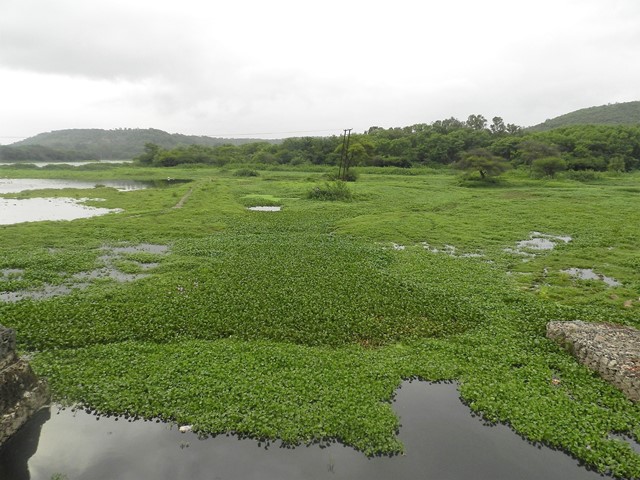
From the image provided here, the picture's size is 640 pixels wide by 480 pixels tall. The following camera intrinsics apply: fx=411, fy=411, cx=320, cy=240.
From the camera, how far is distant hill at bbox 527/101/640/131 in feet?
522

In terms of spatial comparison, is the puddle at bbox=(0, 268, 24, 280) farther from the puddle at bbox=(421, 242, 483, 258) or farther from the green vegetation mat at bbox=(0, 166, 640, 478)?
the puddle at bbox=(421, 242, 483, 258)

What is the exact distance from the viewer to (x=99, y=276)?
20656mm

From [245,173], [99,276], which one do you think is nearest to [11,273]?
[99,276]

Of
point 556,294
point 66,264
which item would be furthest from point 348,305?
point 66,264

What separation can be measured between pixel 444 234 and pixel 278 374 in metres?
22.1

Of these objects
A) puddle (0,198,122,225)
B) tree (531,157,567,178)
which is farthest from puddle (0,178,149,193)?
tree (531,157,567,178)

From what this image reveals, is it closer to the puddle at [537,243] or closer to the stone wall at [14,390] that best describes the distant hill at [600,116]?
the puddle at [537,243]

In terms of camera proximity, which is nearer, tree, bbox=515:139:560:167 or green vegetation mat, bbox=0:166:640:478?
green vegetation mat, bbox=0:166:640:478

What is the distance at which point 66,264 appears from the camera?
2197 cm

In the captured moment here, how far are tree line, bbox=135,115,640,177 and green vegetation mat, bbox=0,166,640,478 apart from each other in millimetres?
42020

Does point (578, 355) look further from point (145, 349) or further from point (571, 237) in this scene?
point (571, 237)

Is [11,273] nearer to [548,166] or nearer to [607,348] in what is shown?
[607,348]

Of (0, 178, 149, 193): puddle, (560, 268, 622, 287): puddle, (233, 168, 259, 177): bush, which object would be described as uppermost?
(233, 168, 259, 177): bush

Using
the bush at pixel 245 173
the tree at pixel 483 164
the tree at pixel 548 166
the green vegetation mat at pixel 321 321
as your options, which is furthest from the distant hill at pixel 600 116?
the green vegetation mat at pixel 321 321
